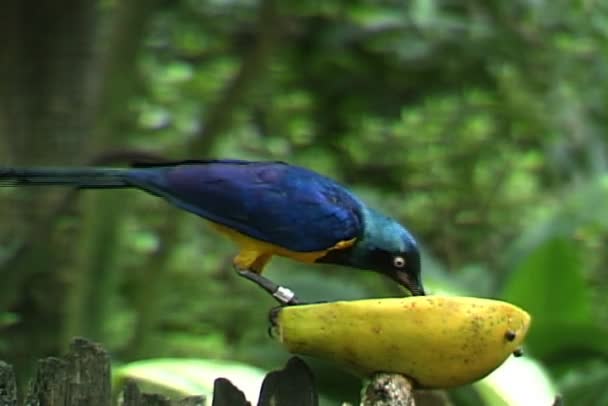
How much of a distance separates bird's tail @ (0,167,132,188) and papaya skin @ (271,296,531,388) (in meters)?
0.30

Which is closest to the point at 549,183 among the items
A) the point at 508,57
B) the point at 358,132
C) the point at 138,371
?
the point at 358,132

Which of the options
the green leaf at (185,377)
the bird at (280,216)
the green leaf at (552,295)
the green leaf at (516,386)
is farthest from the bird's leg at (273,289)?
the green leaf at (552,295)

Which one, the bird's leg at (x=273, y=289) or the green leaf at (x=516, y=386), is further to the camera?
the green leaf at (x=516, y=386)

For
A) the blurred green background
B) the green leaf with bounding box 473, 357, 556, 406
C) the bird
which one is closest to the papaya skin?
the bird

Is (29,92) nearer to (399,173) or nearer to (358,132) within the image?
(358,132)

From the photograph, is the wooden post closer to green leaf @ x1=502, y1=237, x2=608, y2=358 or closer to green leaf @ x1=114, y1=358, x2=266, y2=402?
Answer: green leaf @ x1=114, y1=358, x2=266, y2=402

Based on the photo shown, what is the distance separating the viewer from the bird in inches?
69.2

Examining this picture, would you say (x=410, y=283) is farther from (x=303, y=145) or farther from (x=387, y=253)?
(x=303, y=145)

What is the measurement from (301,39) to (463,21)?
58cm

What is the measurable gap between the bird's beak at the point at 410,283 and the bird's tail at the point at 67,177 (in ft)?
1.23

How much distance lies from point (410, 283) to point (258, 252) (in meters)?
0.21

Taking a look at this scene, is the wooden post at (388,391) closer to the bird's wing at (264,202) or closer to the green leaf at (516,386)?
the bird's wing at (264,202)

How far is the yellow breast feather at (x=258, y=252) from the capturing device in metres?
1.77

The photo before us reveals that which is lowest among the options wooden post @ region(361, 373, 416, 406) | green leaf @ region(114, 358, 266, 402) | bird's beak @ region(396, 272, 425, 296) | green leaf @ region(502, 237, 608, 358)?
green leaf @ region(502, 237, 608, 358)
